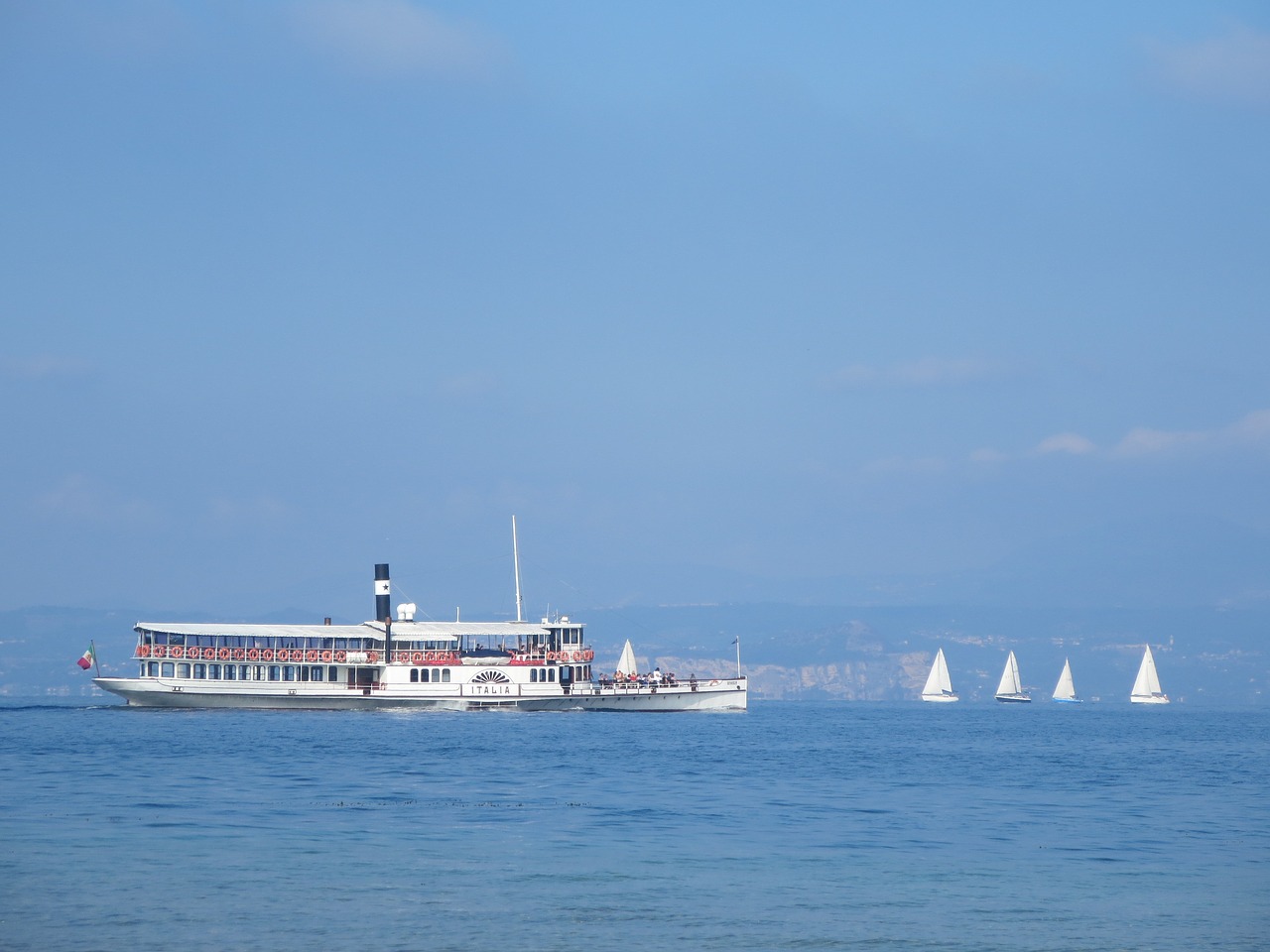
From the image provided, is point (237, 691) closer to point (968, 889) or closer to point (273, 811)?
point (273, 811)

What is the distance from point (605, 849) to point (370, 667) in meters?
73.9

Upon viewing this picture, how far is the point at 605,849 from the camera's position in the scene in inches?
1683

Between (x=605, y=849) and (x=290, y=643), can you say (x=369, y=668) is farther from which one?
(x=605, y=849)

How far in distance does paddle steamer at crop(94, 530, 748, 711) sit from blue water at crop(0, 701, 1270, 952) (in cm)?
2979

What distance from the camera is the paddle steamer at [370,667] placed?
11181 cm

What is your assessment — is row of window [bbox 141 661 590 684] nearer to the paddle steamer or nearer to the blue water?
the paddle steamer

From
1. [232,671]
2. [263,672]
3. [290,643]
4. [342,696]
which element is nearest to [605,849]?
[342,696]

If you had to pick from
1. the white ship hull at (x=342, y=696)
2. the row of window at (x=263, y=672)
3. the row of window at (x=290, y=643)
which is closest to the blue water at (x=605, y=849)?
the white ship hull at (x=342, y=696)

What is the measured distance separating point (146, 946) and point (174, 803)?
76.3 feet

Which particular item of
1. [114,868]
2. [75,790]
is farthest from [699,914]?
[75,790]

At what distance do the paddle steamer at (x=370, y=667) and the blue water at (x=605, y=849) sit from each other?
29.8 metres

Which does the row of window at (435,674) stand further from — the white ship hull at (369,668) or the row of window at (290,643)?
the row of window at (290,643)

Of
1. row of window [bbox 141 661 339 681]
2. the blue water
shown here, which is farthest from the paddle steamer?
the blue water

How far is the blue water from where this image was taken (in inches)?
1251
